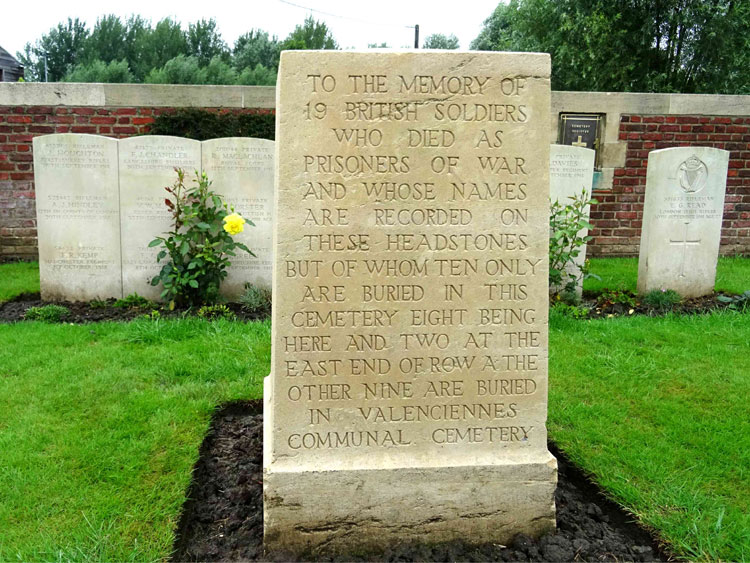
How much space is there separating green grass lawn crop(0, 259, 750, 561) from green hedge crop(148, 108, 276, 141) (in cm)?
406

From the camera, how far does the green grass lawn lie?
2416 mm

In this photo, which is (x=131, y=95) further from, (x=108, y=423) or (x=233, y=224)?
(x=108, y=423)

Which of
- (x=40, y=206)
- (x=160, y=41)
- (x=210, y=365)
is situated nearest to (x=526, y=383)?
(x=210, y=365)

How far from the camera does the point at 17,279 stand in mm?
7035

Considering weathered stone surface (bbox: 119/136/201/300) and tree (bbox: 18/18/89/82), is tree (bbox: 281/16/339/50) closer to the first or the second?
tree (bbox: 18/18/89/82)

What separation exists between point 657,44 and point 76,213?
14461 millimetres

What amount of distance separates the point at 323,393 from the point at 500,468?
2.54ft

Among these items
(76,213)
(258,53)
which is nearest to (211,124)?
(76,213)

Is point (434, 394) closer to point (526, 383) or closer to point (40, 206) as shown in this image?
point (526, 383)

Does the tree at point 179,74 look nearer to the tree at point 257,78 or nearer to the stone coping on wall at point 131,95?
the tree at point 257,78

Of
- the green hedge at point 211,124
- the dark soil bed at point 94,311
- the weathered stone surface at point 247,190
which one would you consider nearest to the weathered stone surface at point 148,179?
the weathered stone surface at point 247,190

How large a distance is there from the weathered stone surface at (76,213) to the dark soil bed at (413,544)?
12.2 feet

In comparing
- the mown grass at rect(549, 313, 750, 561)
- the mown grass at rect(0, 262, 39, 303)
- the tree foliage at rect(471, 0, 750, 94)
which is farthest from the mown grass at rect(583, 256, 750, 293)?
the tree foliage at rect(471, 0, 750, 94)

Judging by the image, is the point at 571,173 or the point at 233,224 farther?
the point at 571,173
